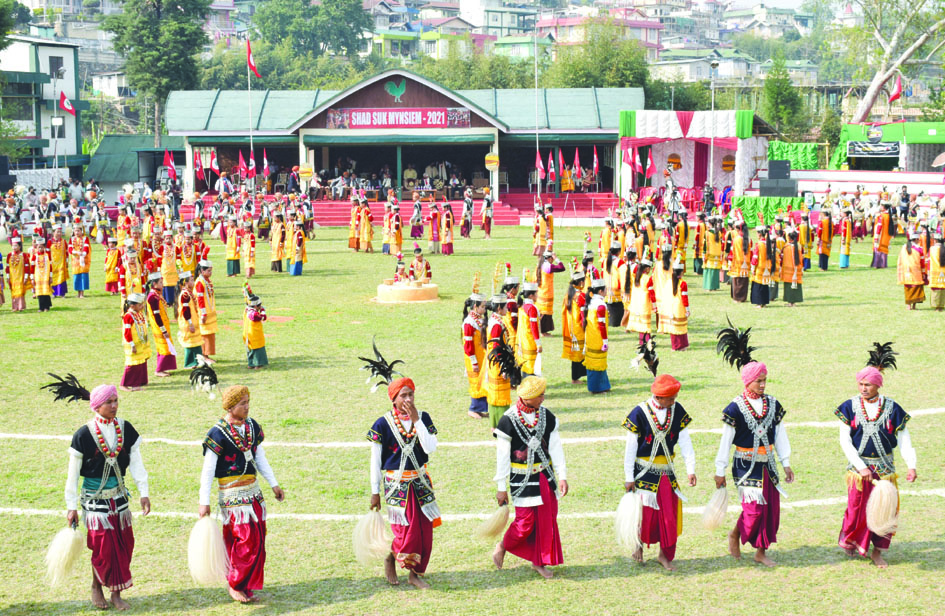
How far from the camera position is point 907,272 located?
19266 mm

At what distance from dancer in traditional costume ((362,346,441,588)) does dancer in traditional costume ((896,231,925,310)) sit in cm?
1380

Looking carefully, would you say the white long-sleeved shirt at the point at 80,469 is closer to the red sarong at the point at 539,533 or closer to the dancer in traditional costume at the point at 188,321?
the red sarong at the point at 539,533

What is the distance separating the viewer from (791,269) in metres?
20.3

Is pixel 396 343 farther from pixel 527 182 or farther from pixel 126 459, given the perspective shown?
pixel 527 182

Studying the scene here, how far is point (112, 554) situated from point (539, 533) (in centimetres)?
302

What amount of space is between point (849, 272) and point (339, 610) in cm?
2070

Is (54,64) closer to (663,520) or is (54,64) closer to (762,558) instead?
(663,520)

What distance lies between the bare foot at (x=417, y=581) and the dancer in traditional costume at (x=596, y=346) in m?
6.05

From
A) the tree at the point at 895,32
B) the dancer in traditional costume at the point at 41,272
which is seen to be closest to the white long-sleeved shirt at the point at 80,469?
the dancer in traditional costume at the point at 41,272

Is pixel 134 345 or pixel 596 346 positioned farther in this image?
pixel 134 345

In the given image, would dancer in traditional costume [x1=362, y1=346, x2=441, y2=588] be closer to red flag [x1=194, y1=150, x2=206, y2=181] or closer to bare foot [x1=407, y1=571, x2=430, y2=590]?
bare foot [x1=407, y1=571, x2=430, y2=590]

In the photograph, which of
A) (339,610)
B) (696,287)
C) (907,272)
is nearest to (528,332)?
(339,610)

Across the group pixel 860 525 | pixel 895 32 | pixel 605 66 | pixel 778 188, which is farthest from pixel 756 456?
pixel 605 66

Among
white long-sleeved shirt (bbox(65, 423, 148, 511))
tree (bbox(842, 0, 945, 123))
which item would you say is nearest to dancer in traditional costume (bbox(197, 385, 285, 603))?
white long-sleeved shirt (bbox(65, 423, 148, 511))
